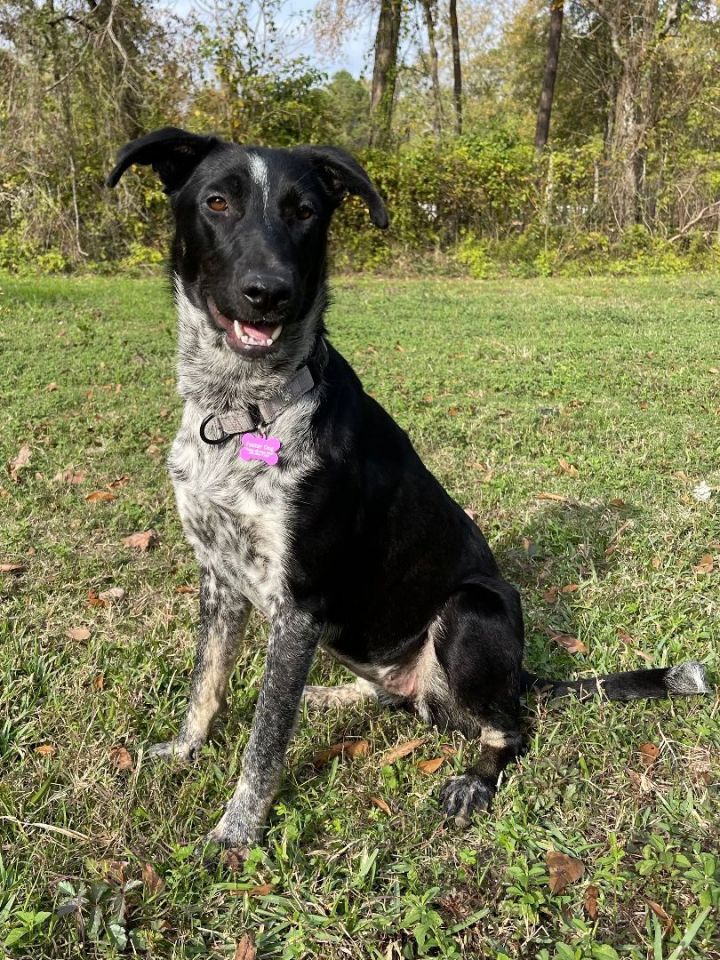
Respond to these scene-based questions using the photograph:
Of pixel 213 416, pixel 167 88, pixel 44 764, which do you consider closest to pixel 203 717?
pixel 44 764

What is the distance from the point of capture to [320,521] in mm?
2393

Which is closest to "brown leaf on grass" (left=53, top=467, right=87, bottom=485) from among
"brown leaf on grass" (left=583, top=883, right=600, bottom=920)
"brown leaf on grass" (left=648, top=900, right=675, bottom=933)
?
"brown leaf on grass" (left=583, top=883, right=600, bottom=920)

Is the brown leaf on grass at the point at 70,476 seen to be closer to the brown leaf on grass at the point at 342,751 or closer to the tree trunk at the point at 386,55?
the brown leaf on grass at the point at 342,751

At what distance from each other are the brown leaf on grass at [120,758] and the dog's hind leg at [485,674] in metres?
1.10

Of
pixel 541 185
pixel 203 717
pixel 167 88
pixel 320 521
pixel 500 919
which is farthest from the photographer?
pixel 541 185

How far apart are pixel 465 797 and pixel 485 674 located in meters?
0.41

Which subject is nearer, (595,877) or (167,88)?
(595,877)

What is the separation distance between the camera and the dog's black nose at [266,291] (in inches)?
86.4

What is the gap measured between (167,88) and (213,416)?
1401cm

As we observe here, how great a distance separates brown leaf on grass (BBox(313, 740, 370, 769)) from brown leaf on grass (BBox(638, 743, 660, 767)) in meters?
0.99

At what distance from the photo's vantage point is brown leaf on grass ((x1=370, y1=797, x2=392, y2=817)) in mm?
2480

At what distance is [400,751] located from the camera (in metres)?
2.78

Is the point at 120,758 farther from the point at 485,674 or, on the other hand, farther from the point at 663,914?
the point at 663,914

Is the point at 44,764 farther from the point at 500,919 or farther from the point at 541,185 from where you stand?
the point at 541,185
